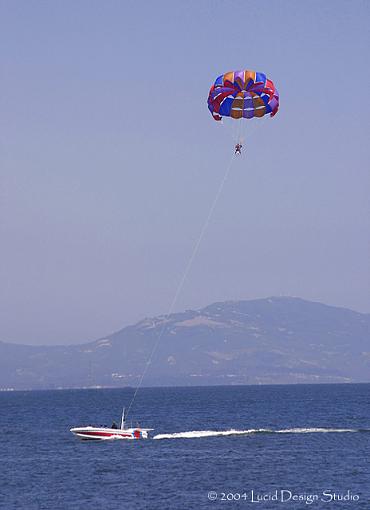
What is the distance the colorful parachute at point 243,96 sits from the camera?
90562 mm

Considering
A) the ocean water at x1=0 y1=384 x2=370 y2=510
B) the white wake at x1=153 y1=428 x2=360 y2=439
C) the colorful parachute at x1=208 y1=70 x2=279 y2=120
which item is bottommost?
the ocean water at x1=0 y1=384 x2=370 y2=510

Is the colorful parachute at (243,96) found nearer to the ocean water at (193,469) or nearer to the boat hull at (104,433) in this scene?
the ocean water at (193,469)

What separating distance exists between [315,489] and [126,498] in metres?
15.3

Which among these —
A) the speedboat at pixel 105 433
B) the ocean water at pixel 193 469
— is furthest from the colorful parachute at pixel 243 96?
the speedboat at pixel 105 433

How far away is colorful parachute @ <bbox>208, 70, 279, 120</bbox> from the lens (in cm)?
9056

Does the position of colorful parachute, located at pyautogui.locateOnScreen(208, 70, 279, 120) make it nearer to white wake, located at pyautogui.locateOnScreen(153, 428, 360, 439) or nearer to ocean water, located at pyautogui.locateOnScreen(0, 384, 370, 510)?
→ ocean water, located at pyautogui.locateOnScreen(0, 384, 370, 510)

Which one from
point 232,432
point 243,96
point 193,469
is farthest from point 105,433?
point 243,96

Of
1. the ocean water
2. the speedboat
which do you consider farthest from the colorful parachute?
the speedboat

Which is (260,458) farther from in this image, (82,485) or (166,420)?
(166,420)

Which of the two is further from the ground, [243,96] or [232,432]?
[243,96]

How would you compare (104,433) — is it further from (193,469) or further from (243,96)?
(243,96)

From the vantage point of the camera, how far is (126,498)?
75438 millimetres

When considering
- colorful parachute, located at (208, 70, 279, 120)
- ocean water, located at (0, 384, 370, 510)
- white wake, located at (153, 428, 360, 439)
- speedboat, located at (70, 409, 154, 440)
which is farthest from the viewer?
white wake, located at (153, 428, 360, 439)

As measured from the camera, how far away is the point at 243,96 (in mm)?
92125
